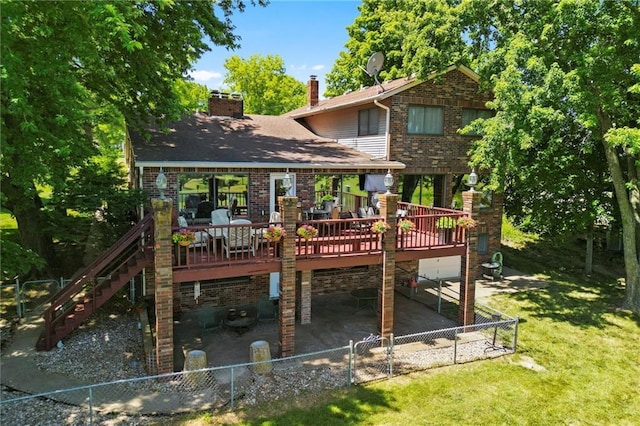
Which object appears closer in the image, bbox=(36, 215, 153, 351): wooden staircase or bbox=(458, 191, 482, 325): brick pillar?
bbox=(36, 215, 153, 351): wooden staircase

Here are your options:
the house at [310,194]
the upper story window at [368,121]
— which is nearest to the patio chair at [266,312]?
the house at [310,194]

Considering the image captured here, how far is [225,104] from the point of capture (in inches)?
768

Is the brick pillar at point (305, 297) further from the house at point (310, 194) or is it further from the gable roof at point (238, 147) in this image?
the gable roof at point (238, 147)

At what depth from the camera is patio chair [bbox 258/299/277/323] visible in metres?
13.0

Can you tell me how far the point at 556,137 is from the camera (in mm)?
15328

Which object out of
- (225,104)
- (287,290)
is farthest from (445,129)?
(287,290)

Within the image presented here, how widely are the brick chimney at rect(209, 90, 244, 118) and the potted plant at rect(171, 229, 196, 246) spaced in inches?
430

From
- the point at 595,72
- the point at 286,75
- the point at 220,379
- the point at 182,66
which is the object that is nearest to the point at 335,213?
the point at 220,379

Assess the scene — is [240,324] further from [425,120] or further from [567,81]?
[567,81]

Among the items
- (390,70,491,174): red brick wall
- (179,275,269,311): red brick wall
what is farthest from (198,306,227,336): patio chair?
(390,70,491,174): red brick wall

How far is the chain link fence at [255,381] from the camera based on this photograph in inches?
319

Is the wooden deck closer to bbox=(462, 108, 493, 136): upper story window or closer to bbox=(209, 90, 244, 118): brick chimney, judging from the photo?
bbox=(462, 108, 493, 136): upper story window

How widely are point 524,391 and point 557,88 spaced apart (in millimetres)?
9427

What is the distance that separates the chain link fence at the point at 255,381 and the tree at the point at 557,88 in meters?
6.54
